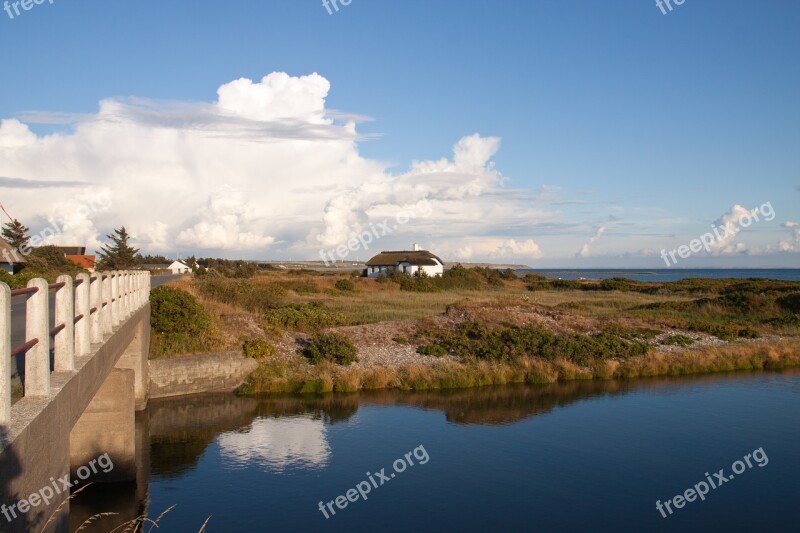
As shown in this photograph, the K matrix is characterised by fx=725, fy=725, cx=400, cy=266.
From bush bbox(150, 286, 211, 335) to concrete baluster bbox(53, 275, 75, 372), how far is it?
19602mm

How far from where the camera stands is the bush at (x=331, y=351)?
93.8 feet

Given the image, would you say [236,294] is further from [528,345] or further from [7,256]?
[528,345]

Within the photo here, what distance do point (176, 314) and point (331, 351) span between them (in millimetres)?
6084

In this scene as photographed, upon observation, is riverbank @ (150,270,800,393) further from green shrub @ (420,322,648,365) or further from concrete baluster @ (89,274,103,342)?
concrete baluster @ (89,274,103,342)

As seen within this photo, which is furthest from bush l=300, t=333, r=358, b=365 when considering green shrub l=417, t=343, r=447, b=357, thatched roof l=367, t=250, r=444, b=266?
thatched roof l=367, t=250, r=444, b=266

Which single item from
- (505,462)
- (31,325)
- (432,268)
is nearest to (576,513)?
(505,462)

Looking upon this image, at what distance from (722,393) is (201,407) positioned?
59.7 feet

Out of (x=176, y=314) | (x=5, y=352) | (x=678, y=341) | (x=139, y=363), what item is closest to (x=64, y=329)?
(x=5, y=352)

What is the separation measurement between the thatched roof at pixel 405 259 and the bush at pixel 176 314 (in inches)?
2520

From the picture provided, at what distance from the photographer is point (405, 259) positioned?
9344 cm

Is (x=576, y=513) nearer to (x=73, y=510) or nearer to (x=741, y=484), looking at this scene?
(x=741, y=484)

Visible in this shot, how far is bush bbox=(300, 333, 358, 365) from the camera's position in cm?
2858

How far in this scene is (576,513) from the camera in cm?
1430

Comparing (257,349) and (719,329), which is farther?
(719,329)
